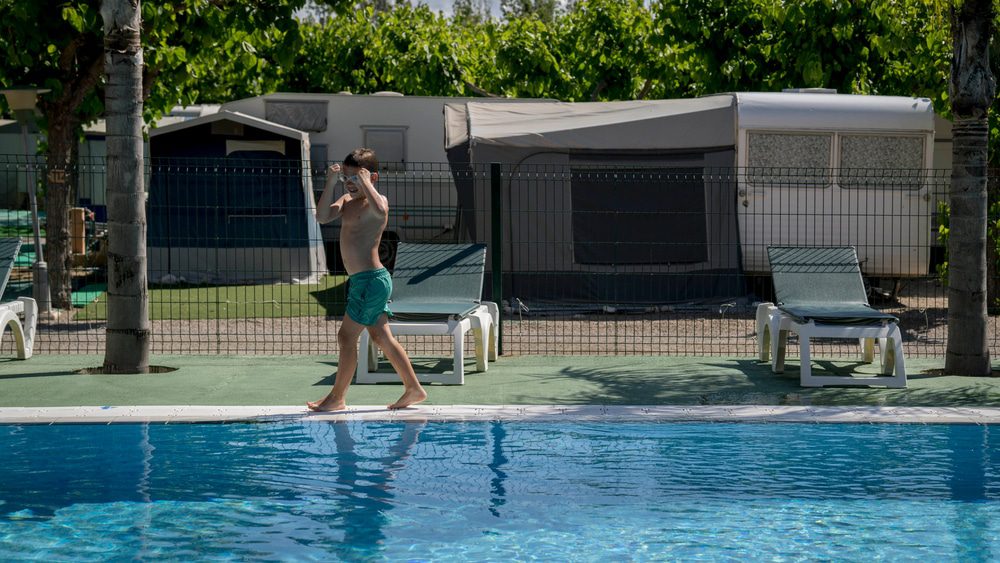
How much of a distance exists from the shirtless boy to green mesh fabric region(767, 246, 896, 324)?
10.9 feet

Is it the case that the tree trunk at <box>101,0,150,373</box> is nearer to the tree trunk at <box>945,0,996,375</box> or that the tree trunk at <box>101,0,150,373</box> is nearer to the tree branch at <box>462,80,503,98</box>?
the tree trunk at <box>945,0,996,375</box>

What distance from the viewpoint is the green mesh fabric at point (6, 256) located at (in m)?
9.56

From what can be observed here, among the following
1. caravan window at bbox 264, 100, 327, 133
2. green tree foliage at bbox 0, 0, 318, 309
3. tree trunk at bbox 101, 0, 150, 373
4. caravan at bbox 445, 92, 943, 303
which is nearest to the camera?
tree trunk at bbox 101, 0, 150, 373

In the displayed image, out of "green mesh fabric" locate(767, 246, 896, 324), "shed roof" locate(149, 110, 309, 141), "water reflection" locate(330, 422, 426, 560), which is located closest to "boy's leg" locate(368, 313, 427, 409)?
"water reflection" locate(330, 422, 426, 560)

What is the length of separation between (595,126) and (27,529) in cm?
1031

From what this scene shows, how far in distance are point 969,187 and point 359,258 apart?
4857 mm

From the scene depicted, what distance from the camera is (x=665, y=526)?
543 centimetres

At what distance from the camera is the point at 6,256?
9.77 meters

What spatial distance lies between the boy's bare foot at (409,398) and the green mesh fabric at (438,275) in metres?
1.56

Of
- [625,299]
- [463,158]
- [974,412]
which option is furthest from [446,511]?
[463,158]

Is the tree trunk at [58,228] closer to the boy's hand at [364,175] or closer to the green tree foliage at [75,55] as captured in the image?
the green tree foliage at [75,55]

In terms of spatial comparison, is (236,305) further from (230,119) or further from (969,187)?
(969,187)

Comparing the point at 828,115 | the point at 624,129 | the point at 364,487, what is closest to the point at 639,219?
the point at 624,129

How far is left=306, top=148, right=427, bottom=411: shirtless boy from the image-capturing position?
7375mm
